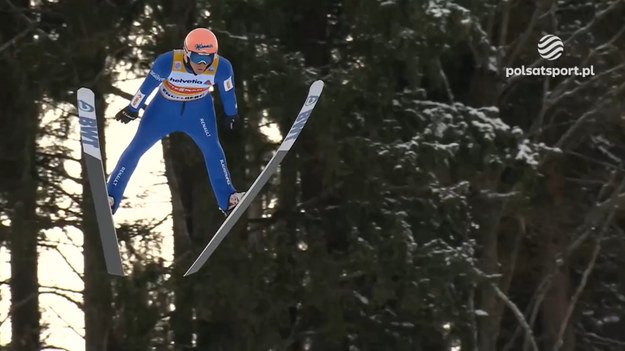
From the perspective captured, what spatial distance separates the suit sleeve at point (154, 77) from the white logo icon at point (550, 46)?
5537mm

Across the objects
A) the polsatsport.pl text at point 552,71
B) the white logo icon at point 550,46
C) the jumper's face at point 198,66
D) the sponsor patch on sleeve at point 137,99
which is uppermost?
the white logo icon at point 550,46

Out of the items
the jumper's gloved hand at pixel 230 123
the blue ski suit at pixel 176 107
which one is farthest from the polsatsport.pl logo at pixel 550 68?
the blue ski suit at pixel 176 107

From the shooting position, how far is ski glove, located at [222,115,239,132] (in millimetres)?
3988

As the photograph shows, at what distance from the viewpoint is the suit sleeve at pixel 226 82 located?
150 inches

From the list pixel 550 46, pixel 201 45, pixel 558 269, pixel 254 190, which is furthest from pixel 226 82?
pixel 558 269

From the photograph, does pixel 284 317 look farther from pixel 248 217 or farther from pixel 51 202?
pixel 51 202

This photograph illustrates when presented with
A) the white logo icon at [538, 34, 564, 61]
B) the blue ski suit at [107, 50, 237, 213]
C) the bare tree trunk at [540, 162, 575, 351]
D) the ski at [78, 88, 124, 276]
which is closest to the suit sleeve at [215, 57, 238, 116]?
the blue ski suit at [107, 50, 237, 213]

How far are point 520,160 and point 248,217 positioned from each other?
2190mm

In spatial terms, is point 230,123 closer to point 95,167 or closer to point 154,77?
point 154,77

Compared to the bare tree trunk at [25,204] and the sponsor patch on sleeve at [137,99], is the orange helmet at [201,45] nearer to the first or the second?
the sponsor patch on sleeve at [137,99]

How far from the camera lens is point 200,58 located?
11.9 feet

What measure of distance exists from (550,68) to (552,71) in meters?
0.04

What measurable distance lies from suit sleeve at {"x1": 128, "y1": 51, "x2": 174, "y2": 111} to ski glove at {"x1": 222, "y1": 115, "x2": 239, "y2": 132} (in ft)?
1.03

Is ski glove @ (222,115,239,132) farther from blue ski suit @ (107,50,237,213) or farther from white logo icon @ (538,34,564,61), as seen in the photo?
white logo icon @ (538,34,564,61)
